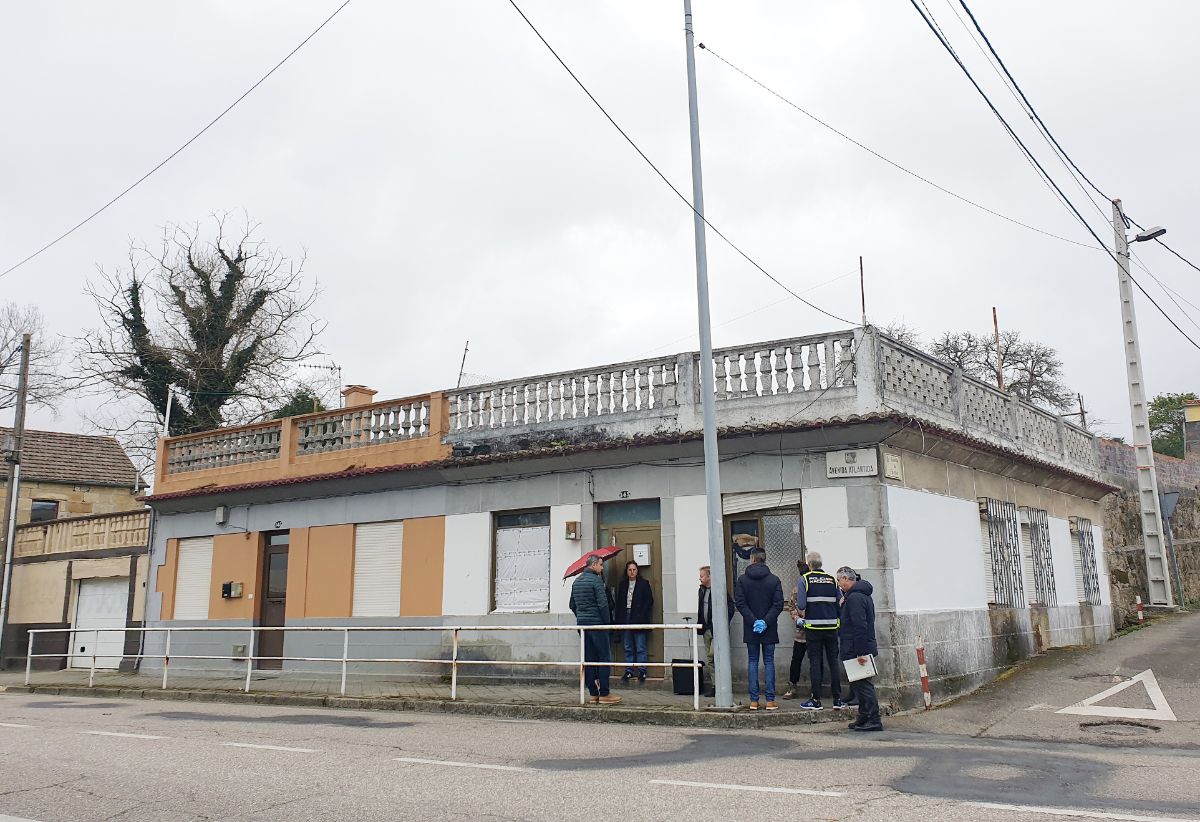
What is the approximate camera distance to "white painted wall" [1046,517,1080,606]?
1780cm

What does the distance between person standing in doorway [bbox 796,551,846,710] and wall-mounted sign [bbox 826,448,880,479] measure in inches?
66.2

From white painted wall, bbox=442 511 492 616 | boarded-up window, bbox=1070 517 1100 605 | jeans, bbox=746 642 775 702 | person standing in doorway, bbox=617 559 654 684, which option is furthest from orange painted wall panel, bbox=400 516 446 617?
boarded-up window, bbox=1070 517 1100 605

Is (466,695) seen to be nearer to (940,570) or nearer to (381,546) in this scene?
(381,546)

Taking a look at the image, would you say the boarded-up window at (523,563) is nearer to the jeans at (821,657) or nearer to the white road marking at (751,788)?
the jeans at (821,657)

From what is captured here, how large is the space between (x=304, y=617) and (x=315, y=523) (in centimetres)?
173

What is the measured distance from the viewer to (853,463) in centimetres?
1286

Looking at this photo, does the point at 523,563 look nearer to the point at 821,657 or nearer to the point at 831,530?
the point at 831,530

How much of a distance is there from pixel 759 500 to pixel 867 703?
3.93m

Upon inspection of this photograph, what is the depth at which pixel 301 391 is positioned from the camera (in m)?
35.8

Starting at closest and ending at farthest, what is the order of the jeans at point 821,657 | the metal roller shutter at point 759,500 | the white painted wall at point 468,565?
1. the jeans at point 821,657
2. the metal roller shutter at point 759,500
3. the white painted wall at point 468,565

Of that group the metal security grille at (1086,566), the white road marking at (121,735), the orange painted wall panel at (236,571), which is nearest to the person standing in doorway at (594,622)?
the white road marking at (121,735)

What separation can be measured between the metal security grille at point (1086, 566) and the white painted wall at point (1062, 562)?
0.46 meters

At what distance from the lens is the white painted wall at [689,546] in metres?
13.9

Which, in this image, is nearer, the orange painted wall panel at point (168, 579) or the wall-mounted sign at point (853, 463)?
the wall-mounted sign at point (853, 463)
